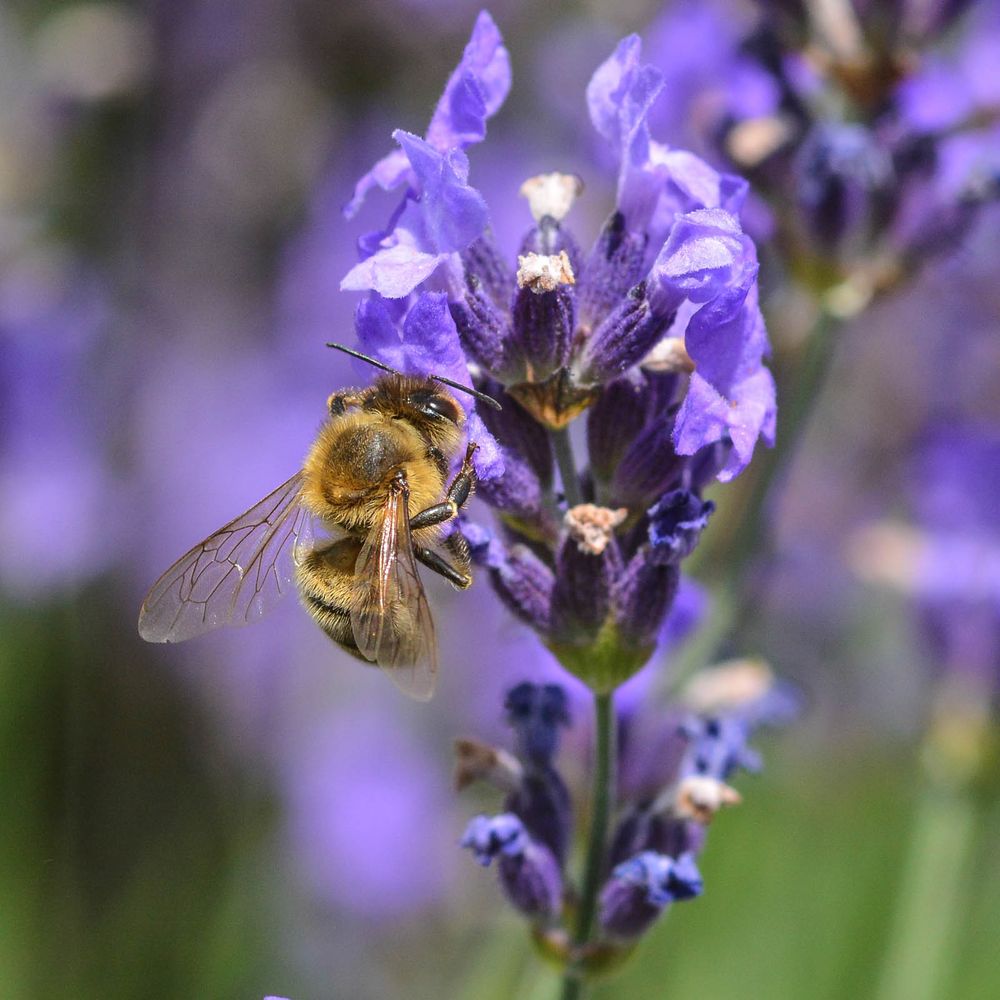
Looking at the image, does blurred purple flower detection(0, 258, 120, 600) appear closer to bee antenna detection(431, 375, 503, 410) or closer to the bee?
the bee

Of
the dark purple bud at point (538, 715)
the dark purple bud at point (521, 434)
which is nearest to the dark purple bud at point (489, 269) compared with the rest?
the dark purple bud at point (521, 434)

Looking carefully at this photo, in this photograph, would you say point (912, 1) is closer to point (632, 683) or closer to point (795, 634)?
point (632, 683)

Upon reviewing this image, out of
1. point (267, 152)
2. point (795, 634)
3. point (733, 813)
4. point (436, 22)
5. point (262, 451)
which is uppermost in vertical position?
point (436, 22)

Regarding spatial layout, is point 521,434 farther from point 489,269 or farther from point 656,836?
point 656,836

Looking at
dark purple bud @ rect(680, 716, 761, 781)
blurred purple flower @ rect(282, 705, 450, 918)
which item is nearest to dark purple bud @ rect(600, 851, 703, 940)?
dark purple bud @ rect(680, 716, 761, 781)

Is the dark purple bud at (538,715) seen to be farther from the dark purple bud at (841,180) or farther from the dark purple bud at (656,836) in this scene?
the dark purple bud at (841,180)

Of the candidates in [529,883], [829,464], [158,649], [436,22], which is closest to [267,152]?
[436,22]

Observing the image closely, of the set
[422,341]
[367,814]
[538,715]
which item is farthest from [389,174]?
[367,814]
